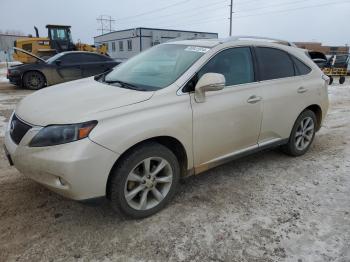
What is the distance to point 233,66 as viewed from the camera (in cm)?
350

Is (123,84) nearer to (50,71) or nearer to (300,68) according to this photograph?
(300,68)

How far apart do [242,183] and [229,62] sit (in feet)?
4.80

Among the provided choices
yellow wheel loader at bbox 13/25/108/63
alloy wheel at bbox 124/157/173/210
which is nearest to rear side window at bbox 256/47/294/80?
alloy wheel at bbox 124/157/173/210

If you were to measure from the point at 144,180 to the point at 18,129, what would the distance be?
1.24 meters

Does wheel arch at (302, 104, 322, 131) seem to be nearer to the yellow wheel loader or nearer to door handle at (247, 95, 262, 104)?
door handle at (247, 95, 262, 104)

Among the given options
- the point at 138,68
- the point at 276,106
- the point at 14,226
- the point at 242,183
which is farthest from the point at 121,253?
the point at 276,106

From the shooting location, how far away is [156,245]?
2.61 m

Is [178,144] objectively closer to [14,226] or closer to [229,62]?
[229,62]

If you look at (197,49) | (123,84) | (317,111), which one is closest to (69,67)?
(123,84)

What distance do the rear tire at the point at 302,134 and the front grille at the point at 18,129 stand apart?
337cm

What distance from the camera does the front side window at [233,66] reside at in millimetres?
3312

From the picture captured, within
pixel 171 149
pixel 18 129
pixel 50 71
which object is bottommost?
pixel 171 149

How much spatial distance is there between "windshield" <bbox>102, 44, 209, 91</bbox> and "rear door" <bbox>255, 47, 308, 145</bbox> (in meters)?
0.95

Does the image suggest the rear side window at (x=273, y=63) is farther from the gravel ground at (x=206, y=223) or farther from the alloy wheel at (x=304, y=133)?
the gravel ground at (x=206, y=223)
